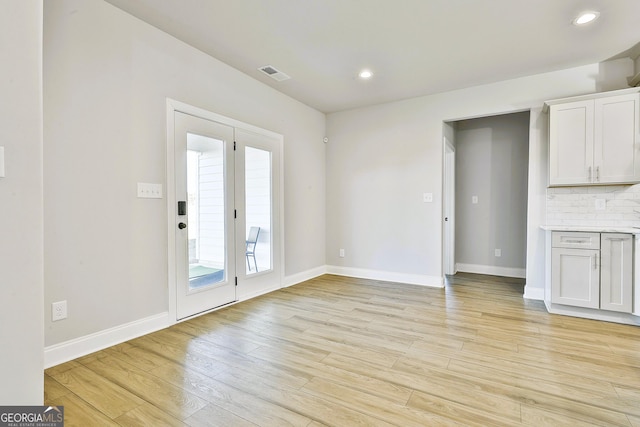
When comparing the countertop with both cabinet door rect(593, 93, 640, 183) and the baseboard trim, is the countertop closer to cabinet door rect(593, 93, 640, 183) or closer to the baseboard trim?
cabinet door rect(593, 93, 640, 183)

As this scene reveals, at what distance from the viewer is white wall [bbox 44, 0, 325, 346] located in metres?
2.18

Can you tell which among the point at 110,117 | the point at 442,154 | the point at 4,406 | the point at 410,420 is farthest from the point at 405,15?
the point at 4,406

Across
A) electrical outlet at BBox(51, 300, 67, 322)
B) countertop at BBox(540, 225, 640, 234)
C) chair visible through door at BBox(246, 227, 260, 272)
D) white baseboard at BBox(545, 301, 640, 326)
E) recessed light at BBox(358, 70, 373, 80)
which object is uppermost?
recessed light at BBox(358, 70, 373, 80)

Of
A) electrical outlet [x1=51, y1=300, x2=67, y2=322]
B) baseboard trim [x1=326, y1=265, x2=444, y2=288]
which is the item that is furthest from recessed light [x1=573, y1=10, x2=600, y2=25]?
electrical outlet [x1=51, y1=300, x2=67, y2=322]

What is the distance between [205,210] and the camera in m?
3.24

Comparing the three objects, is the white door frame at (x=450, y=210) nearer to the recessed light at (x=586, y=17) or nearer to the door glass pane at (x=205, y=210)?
the recessed light at (x=586, y=17)

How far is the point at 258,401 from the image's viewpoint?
178 cm

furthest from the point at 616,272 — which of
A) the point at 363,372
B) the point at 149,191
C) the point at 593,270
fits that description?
the point at 149,191

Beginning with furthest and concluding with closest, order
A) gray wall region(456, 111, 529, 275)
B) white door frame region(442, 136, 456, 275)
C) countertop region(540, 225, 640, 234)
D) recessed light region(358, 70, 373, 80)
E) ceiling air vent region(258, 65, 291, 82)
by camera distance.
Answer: white door frame region(442, 136, 456, 275) < gray wall region(456, 111, 529, 275) < recessed light region(358, 70, 373, 80) < ceiling air vent region(258, 65, 291, 82) < countertop region(540, 225, 640, 234)

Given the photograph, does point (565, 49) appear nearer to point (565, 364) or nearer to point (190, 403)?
point (565, 364)

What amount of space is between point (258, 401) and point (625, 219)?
412 centimetres

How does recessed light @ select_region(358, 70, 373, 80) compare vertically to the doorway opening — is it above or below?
above

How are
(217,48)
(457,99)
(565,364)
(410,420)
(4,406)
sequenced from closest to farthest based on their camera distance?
(4,406)
(410,420)
(565,364)
(217,48)
(457,99)

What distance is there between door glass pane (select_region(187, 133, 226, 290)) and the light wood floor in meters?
0.47
